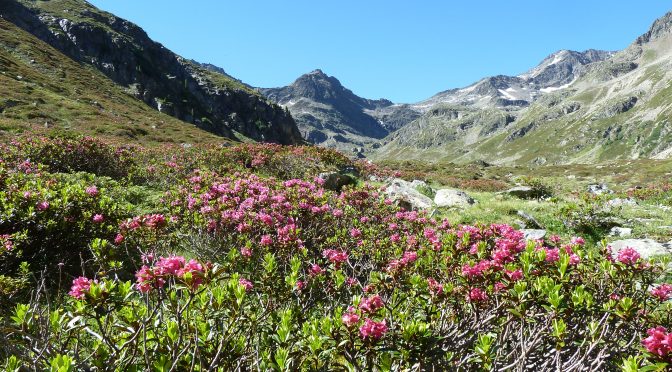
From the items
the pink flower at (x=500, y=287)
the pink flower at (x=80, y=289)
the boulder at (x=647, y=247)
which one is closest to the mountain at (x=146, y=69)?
the boulder at (x=647, y=247)

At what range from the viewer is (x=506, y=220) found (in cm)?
1270

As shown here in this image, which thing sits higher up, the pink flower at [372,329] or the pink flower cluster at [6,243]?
the pink flower at [372,329]

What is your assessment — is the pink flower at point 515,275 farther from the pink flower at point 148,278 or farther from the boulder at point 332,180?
the boulder at point 332,180

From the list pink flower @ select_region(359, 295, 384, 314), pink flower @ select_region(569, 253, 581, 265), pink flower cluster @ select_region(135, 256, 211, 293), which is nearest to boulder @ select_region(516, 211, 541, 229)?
pink flower @ select_region(569, 253, 581, 265)

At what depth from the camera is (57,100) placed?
40125 millimetres

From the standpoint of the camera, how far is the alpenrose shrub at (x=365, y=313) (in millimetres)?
2602

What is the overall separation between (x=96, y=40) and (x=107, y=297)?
104841mm

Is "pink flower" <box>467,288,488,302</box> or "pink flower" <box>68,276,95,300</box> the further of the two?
"pink flower" <box>467,288,488,302</box>

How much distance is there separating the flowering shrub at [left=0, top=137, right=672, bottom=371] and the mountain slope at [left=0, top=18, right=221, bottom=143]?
25.7 meters

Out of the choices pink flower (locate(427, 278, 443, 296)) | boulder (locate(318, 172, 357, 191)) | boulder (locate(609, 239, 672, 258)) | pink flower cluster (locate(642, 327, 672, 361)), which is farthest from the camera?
boulder (locate(318, 172, 357, 191))

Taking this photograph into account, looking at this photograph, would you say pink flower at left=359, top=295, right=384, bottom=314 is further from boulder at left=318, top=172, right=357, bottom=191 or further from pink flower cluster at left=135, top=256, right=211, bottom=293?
boulder at left=318, top=172, right=357, bottom=191

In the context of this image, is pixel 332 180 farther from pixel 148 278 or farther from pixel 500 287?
pixel 148 278

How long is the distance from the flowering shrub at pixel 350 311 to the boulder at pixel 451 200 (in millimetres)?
9184

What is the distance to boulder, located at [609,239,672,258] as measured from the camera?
878 centimetres
